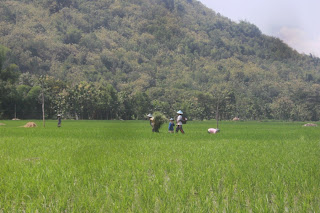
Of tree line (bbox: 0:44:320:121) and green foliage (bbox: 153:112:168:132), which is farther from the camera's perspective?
tree line (bbox: 0:44:320:121)

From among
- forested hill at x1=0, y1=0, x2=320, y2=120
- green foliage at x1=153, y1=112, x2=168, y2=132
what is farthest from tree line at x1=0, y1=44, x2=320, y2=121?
green foliage at x1=153, y1=112, x2=168, y2=132

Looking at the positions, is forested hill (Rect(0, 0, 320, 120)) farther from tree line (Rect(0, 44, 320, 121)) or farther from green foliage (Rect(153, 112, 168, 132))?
green foliage (Rect(153, 112, 168, 132))

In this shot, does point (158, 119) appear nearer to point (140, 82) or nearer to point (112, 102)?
point (112, 102)

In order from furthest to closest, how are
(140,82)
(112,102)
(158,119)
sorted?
(140,82), (112,102), (158,119)

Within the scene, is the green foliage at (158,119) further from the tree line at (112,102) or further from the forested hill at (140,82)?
the forested hill at (140,82)

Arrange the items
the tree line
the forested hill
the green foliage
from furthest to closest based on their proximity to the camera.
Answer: the forested hill < the tree line < the green foliage

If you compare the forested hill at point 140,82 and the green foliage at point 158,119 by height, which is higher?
the forested hill at point 140,82

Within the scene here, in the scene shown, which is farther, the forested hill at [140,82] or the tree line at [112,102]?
the forested hill at [140,82]

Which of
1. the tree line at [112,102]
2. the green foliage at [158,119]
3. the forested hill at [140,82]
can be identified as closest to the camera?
the green foliage at [158,119]

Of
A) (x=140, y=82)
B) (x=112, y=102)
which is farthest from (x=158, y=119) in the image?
(x=140, y=82)

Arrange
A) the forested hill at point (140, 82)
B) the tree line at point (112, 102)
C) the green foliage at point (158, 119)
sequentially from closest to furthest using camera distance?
the green foliage at point (158, 119)
the tree line at point (112, 102)
the forested hill at point (140, 82)

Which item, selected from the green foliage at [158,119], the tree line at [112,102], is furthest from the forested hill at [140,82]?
the green foliage at [158,119]

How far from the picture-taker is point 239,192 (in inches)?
124

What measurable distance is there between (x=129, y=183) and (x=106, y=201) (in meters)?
0.86
